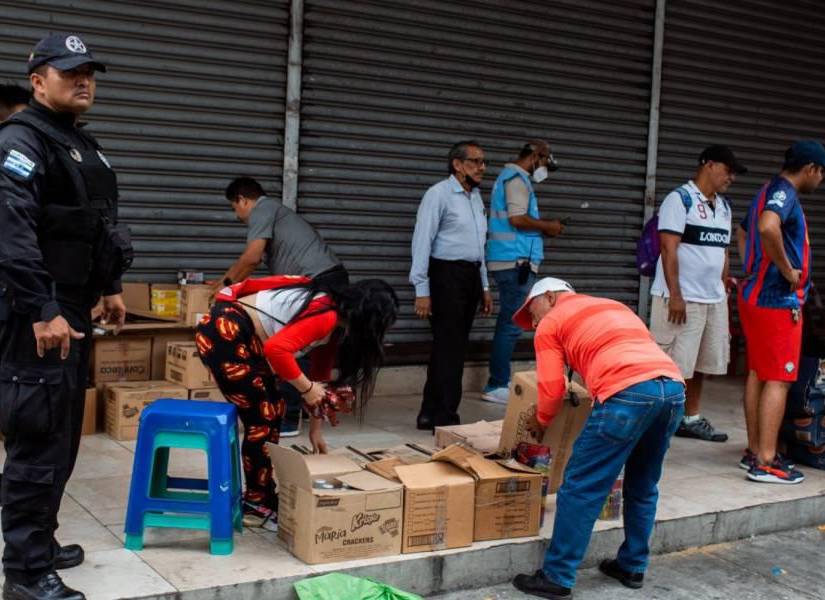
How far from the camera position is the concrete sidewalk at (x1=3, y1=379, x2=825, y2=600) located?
4031 mm

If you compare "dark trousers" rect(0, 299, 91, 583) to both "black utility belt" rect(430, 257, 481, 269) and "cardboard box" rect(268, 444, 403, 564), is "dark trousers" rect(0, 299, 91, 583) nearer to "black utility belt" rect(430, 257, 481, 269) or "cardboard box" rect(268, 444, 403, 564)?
"cardboard box" rect(268, 444, 403, 564)

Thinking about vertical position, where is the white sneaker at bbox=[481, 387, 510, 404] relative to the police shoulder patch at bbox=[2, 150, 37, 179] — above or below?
below

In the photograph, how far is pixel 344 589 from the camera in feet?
13.4

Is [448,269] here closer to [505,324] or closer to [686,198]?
[505,324]

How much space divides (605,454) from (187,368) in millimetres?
3065

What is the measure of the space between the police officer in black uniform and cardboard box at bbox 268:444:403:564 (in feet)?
3.16

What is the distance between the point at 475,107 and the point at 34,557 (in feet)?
17.9

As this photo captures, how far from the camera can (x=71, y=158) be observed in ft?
12.2

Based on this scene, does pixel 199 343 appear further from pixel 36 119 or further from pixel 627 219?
pixel 627 219

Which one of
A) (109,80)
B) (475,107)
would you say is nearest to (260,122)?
(109,80)

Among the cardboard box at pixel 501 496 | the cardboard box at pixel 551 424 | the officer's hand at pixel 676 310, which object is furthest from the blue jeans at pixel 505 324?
the cardboard box at pixel 501 496

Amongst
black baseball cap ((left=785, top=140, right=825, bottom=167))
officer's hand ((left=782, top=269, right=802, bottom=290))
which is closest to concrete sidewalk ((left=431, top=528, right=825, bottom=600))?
officer's hand ((left=782, top=269, right=802, bottom=290))

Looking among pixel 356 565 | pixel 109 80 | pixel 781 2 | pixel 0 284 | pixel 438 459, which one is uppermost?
pixel 781 2

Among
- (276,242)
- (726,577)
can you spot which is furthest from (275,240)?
(726,577)
